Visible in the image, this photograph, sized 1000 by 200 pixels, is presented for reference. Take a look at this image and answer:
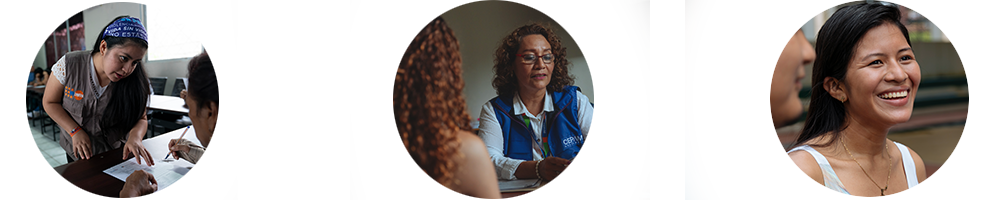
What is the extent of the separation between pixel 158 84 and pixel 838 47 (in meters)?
Result: 2.03

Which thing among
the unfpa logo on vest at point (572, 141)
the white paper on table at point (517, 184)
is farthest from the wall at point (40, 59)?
the unfpa logo on vest at point (572, 141)

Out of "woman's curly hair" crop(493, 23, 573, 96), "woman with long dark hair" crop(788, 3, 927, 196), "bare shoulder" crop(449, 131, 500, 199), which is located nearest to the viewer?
"woman with long dark hair" crop(788, 3, 927, 196)

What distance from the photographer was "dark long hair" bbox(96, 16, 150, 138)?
140 cm

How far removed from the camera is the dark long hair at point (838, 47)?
1.20 meters

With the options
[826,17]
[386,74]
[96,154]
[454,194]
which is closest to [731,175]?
[826,17]

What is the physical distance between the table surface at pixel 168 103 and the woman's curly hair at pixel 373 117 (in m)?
0.54

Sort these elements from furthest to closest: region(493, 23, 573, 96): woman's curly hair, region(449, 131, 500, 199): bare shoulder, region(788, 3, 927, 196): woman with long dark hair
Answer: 1. region(449, 131, 500, 199): bare shoulder
2. region(493, 23, 573, 96): woman's curly hair
3. region(788, 3, 927, 196): woman with long dark hair

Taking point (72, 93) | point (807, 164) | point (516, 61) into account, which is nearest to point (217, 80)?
point (72, 93)

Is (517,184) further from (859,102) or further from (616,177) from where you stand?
(859,102)

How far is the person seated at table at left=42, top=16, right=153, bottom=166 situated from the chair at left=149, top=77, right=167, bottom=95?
0.06ft

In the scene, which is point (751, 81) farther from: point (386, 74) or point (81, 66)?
point (81, 66)

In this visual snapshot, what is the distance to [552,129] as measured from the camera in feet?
4.40

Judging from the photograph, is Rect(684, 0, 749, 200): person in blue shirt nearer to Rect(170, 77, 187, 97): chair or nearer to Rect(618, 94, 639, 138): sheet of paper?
Rect(618, 94, 639, 138): sheet of paper

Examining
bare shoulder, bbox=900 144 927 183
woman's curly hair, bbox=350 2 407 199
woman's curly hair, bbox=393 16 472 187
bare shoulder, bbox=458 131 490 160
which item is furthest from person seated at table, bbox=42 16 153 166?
bare shoulder, bbox=900 144 927 183
